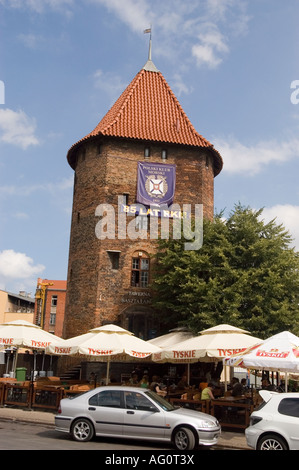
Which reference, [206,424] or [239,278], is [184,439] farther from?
[239,278]

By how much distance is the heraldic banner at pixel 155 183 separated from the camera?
30219 mm

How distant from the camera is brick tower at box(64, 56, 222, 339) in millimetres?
29000

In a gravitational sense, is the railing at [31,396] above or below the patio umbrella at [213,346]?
below

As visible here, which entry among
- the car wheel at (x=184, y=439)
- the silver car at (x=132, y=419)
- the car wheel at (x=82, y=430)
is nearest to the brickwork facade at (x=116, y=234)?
the silver car at (x=132, y=419)

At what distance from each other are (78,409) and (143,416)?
161cm

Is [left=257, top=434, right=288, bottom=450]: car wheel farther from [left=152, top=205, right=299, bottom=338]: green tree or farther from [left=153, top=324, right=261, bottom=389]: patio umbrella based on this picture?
[left=152, top=205, right=299, bottom=338]: green tree

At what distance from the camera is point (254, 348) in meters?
13.1

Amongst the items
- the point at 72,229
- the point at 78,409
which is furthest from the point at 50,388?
the point at 72,229

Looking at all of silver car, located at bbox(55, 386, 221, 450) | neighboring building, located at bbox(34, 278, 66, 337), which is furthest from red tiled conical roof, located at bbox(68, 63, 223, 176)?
neighboring building, located at bbox(34, 278, 66, 337)

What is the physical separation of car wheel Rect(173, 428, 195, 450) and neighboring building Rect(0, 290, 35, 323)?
6436 cm

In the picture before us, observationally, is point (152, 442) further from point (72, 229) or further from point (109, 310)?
point (72, 229)

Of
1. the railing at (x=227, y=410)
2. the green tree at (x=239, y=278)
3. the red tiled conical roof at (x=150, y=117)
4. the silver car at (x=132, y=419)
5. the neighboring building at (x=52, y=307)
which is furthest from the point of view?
the neighboring building at (x=52, y=307)

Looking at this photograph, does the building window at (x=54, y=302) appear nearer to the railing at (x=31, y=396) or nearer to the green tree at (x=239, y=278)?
the green tree at (x=239, y=278)

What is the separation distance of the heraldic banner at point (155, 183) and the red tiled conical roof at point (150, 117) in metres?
1.79
